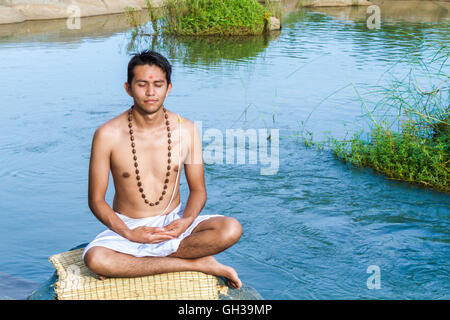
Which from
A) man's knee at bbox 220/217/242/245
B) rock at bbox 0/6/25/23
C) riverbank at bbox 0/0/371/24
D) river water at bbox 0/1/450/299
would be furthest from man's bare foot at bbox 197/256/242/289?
rock at bbox 0/6/25/23

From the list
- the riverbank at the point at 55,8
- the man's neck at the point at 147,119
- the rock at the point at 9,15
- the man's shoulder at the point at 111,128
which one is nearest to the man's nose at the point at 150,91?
the man's neck at the point at 147,119

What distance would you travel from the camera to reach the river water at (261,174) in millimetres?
3566

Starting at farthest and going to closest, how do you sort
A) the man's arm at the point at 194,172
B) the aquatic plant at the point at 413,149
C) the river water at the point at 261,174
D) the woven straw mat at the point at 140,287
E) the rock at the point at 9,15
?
the rock at the point at 9,15 → the aquatic plant at the point at 413,149 → the river water at the point at 261,174 → the man's arm at the point at 194,172 → the woven straw mat at the point at 140,287

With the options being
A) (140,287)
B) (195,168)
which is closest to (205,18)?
(195,168)

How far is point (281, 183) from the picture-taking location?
491 centimetres

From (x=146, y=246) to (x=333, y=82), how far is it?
224 inches

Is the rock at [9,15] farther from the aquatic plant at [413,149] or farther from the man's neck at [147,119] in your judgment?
the man's neck at [147,119]

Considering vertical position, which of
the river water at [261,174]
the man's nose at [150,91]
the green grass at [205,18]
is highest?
the green grass at [205,18]

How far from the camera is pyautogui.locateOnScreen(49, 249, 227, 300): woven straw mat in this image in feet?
9.00

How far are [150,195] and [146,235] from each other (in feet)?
0.89

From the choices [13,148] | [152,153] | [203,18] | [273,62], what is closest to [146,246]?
[152,153]

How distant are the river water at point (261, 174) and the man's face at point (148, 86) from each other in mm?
1271

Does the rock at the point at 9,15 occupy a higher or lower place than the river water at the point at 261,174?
higher

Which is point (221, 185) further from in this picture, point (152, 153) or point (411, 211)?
point (152, 153)
